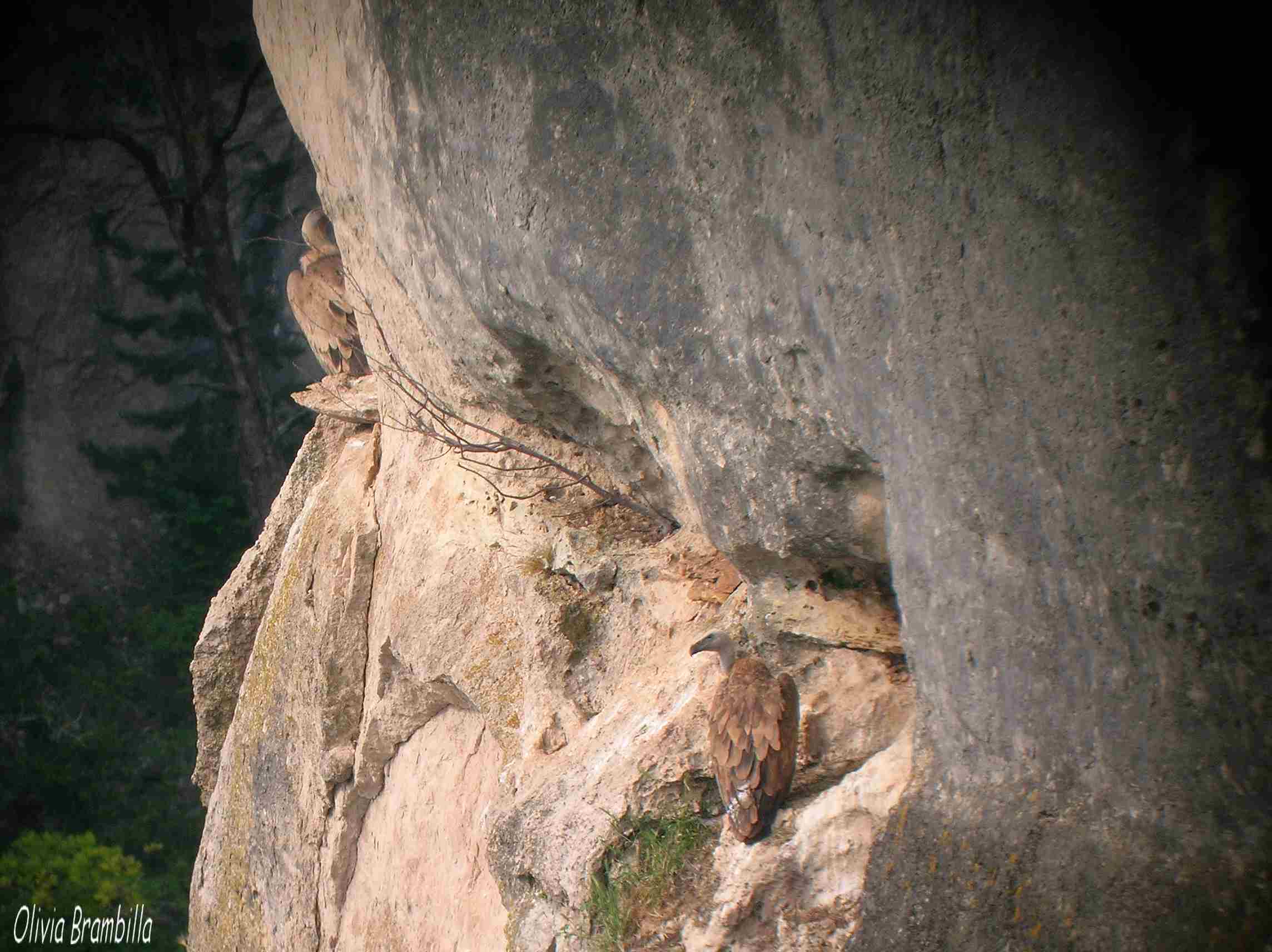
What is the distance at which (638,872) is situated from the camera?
329 centimetres

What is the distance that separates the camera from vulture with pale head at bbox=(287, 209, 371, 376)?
23.2 feet

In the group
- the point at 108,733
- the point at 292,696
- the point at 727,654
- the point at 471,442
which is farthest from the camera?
the point at 108,733

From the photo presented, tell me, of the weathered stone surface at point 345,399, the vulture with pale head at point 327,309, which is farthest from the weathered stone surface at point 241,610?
the vulture with pale head at point 327,309

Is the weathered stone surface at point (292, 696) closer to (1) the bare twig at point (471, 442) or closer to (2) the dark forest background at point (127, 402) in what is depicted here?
(1) the bare twig at point (471, 442)

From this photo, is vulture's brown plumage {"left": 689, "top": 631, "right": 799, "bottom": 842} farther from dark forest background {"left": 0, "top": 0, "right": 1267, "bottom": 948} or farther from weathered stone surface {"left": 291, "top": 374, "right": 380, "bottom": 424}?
dark forest background {"left": 0, "top": 0, "right": 1267, "bottom": 948}

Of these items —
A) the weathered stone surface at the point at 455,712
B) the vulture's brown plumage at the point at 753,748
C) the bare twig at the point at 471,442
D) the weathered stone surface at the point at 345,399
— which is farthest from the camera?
the weathered stone surface at the point at 345,399

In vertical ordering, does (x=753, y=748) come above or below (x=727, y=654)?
below

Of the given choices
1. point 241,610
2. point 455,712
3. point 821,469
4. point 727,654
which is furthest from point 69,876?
point 821,469

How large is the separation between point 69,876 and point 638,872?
983 cm

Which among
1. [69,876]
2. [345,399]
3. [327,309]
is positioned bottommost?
[69,876]

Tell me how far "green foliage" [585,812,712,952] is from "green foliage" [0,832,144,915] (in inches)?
370

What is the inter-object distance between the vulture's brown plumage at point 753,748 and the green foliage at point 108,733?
1037 centimetres

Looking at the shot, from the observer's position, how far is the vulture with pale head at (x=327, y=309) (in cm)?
707

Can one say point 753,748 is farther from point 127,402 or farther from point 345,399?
point 127,402
